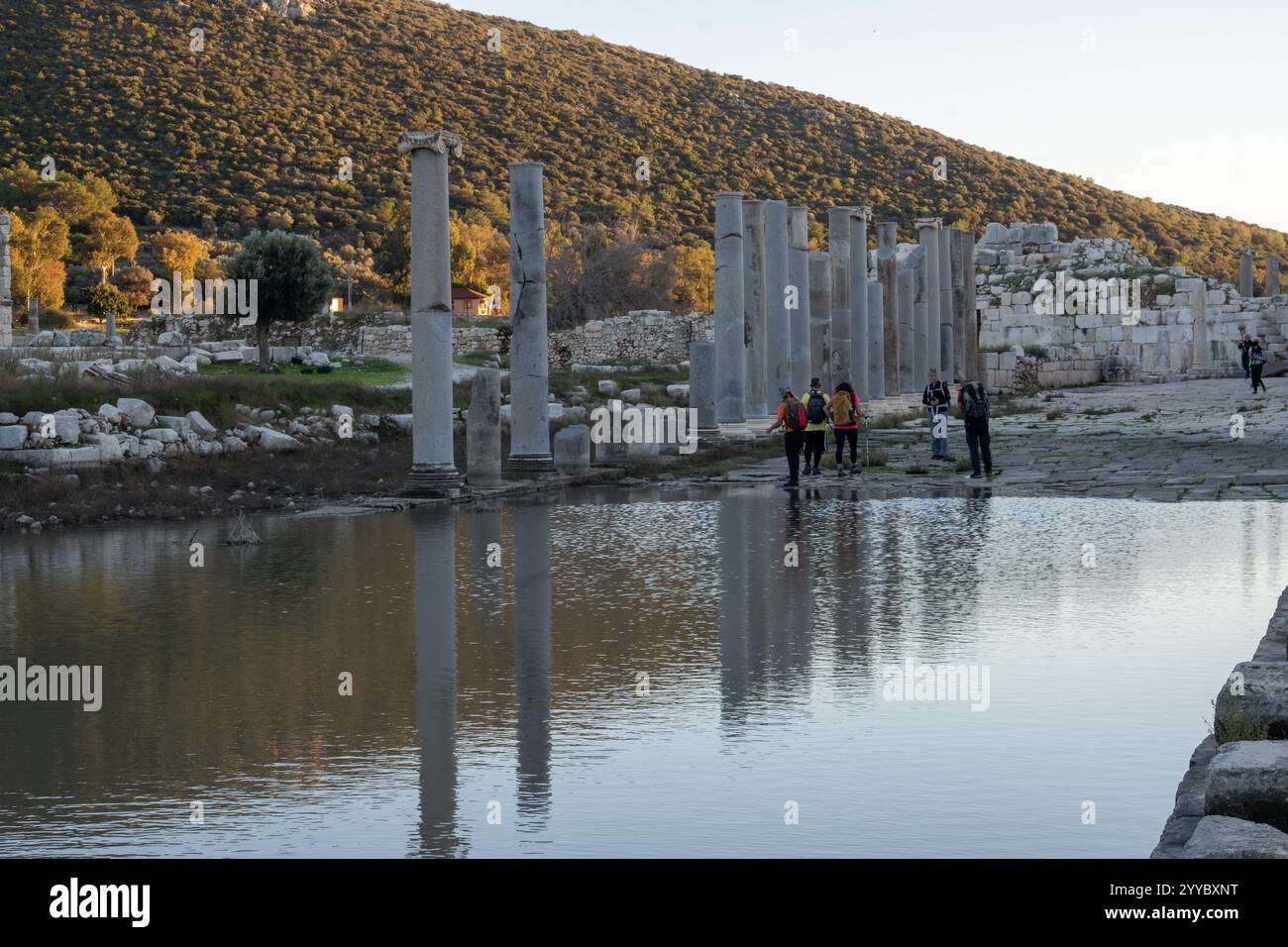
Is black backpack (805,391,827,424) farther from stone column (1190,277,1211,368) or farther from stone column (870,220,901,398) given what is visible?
stone column (1190,277,1211,368)

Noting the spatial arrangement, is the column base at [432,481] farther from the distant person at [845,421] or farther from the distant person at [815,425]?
the distant person at [845,421]

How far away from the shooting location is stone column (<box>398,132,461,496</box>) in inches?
844

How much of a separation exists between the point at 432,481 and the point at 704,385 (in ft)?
29.0

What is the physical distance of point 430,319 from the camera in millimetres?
21469

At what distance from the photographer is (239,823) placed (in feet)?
21.4

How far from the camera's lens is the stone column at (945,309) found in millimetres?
46469

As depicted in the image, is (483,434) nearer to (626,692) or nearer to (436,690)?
(436,690)

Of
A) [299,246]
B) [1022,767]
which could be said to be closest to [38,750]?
[1022,767]

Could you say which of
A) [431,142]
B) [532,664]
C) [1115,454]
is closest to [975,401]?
[1115,454]

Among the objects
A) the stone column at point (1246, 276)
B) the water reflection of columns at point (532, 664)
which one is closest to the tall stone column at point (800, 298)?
the water reflection of columns at point (532, 664)

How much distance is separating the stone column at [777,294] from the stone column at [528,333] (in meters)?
8.94

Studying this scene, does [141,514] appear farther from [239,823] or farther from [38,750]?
[239,823]

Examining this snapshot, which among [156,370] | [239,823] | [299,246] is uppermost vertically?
[299,246]

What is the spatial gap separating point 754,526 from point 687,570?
359 centimetres
